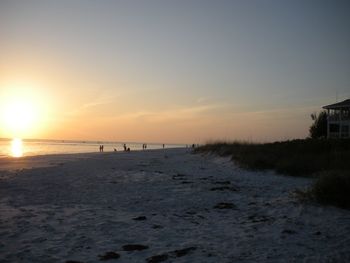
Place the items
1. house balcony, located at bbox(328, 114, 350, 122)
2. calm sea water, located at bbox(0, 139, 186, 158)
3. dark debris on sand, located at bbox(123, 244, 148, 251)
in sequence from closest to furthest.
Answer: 1. dark debris on sand, located at bbox(123, 244, 148, 251)
2. house balcony, located at bbox(328, 114, 350, 122)
3. calm sea water, located at bbox(0, 139, 186, 158)

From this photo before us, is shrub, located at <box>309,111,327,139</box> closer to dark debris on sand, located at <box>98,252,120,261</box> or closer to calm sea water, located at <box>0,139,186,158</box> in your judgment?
calm sea water, located at <box>0,139,186,158</box>

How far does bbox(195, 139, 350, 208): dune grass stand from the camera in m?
9.95

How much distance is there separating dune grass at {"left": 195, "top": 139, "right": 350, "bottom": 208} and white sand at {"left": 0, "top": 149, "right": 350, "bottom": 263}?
62 centimetres

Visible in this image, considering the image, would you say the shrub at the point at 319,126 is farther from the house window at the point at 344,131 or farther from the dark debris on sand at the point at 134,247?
the dark debris on sand at the point at 134,247

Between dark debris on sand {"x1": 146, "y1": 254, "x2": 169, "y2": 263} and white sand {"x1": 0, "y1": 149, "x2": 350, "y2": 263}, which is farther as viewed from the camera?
white sand {"x1": 0, "y1": 149, "x2": 350, "y2": 263}

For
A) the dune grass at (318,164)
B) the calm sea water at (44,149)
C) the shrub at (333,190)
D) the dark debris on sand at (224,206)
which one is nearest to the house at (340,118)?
the dune grass at (318,164)

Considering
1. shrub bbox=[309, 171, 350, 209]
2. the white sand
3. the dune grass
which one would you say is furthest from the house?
shrub bbox=[309, 171, 350, 209]

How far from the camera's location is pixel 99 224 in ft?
29.1

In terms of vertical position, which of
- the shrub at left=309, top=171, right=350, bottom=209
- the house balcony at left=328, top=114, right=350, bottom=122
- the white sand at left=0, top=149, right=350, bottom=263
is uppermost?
the house balcony at left=328, top=114, right=350, bottom=122

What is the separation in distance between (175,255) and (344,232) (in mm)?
3517

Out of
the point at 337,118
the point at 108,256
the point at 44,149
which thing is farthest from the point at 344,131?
the point at 44,149

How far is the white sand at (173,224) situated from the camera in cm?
683

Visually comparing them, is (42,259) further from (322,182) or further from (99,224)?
(322,182)

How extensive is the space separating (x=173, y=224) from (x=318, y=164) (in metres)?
10.5
